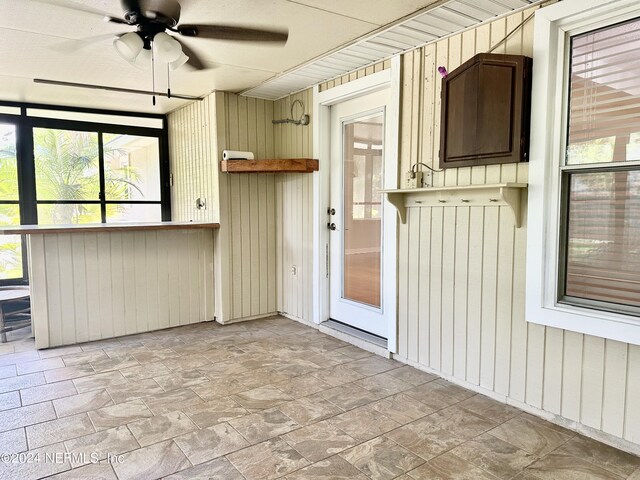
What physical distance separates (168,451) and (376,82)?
2.94 metres

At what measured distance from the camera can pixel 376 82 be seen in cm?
348

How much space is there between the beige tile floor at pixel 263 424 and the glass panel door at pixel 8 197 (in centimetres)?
162

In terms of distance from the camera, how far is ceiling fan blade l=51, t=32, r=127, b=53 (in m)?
2.98

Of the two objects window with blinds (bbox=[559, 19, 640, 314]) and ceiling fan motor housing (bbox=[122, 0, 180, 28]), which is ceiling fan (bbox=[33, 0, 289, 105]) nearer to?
ceiling fan motor housing (bbox=[122, 0, 180, 28])

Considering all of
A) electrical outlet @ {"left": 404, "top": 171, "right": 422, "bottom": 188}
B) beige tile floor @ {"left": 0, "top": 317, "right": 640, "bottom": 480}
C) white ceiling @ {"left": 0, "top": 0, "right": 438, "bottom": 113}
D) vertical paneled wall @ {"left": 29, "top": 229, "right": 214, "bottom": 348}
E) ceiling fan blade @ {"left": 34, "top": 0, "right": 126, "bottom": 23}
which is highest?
white ceiling @ {"left": 0, "top": 0, "right": 438, "bottom": 113}

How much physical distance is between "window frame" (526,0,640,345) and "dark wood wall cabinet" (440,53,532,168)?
0.07 m

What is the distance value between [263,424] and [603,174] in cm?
226

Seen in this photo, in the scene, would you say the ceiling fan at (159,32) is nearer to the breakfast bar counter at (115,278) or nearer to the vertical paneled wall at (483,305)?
the vertical paneled wall at (483,305)

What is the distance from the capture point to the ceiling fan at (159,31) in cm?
244

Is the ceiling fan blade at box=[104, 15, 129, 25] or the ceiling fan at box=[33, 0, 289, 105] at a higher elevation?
the ceiling fan blade at box=[104, 15, 129, 25]

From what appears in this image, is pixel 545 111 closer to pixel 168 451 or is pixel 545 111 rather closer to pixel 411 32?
pixel 411 32

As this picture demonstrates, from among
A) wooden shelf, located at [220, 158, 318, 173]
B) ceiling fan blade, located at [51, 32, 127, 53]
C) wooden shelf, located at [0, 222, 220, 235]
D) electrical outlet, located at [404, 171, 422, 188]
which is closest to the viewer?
→ ceiling fan blade, located at [51, 32, 127, 53]

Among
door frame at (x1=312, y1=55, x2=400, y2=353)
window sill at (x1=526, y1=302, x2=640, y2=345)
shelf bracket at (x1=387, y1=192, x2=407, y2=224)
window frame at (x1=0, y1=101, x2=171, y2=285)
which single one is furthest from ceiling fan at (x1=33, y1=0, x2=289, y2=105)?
window frame at (x1=0, y1=101, x2=171, y2=285)

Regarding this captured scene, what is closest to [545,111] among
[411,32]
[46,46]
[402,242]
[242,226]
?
[411,32]
